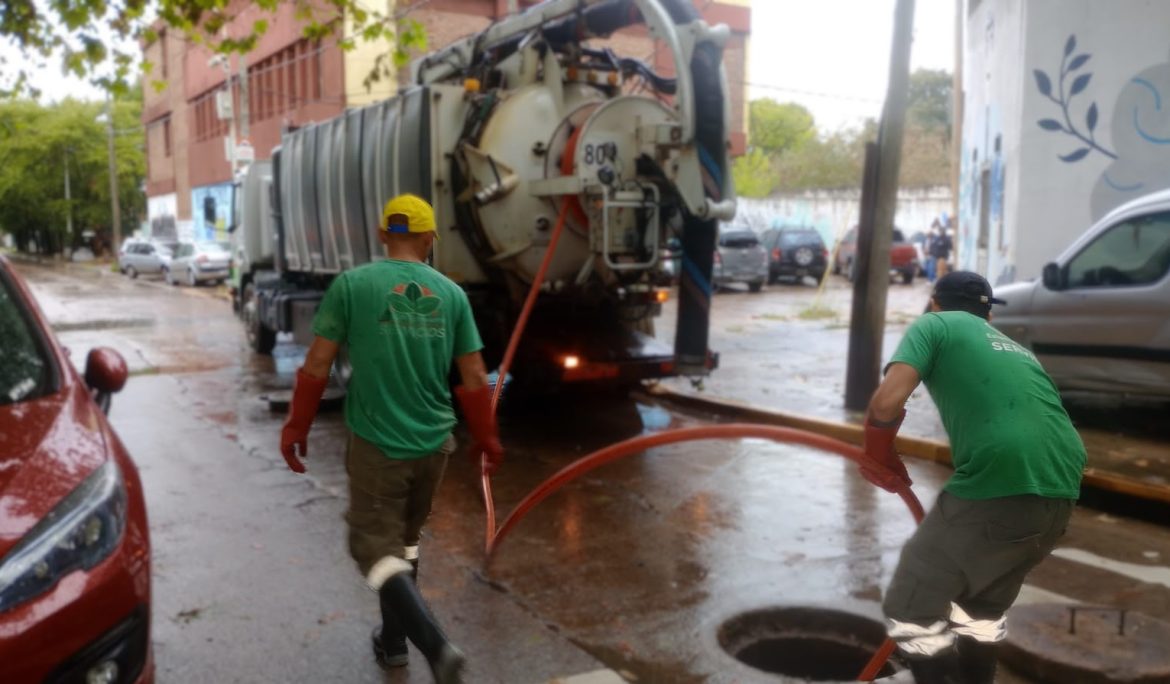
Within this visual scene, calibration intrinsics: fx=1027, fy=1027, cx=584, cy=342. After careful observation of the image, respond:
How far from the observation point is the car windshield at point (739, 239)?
78.7 ft

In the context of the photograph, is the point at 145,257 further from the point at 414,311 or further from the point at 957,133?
the point at 414,311

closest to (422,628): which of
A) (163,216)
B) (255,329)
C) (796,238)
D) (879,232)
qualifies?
(879,232)

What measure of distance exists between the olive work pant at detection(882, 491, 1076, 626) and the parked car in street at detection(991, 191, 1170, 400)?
506 cm

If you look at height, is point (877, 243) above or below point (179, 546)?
above

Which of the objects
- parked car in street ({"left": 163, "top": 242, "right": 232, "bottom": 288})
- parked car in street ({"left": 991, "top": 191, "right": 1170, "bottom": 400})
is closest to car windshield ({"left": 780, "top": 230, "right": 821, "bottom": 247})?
parked car in street ({"left": 163, "top": 242, "right": 232, "bottom": 288})

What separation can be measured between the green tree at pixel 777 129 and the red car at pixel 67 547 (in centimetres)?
5990

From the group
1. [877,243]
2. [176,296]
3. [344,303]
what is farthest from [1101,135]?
[176,296]

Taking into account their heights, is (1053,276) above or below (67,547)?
above

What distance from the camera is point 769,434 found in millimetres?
3881

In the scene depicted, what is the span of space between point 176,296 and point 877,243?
2236 cm

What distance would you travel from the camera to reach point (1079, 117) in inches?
431

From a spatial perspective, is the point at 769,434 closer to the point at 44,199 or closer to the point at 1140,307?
the point at 1140,307

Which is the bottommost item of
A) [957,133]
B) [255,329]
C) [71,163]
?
[255,329]

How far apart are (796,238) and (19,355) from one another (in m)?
23.5
